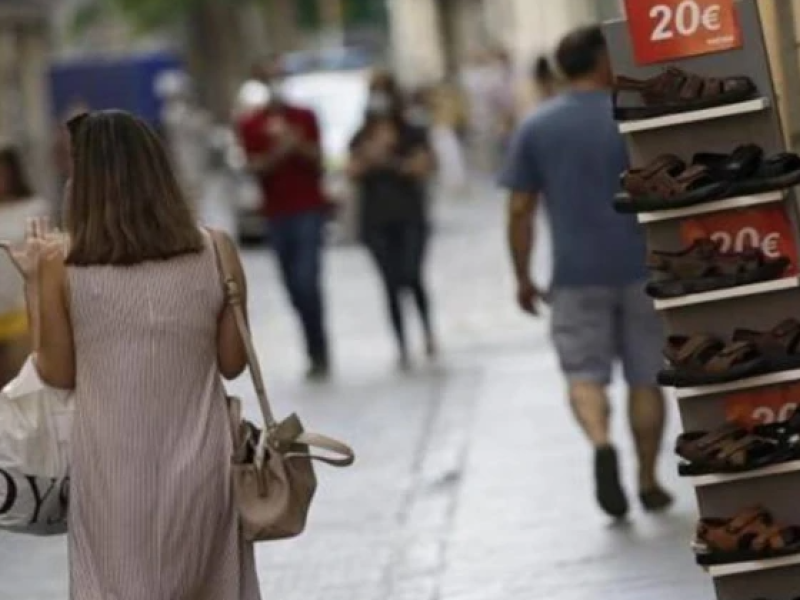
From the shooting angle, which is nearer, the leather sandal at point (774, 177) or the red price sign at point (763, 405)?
the leather sandal at point (774, 177)

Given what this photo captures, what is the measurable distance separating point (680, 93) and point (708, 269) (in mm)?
486

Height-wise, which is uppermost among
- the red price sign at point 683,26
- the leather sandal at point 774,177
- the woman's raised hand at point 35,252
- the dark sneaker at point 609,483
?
the red price sign at point 683,26

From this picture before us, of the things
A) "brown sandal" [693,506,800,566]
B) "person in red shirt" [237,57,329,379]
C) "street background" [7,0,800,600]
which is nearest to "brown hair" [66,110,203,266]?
"brown sandal" [693,506,800,566]

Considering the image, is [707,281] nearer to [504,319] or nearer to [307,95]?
[504,319]

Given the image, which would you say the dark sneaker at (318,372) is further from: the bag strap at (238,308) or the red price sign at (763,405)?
the bag strap at (238,308)

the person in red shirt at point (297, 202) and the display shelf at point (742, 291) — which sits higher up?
the display shelf at point (742, 291)

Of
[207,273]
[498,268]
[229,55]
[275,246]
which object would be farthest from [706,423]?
[229,55]

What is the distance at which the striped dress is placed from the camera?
740 centimetres

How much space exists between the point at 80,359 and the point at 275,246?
Result: 38.1 feet

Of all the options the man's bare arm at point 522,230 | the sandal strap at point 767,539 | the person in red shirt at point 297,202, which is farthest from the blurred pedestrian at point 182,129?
the sandal strap at point 767,539

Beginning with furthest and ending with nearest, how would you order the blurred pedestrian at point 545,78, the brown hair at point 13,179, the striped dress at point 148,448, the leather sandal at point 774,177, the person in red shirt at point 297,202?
the person in red shirt at point 297,202, the brown hair at point 13,179, the blurred pedestrian at point 545,78, the leather sandal at point 774,177, the striped dress at point 148,448

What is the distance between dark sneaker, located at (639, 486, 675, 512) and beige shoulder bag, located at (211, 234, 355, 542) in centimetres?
450

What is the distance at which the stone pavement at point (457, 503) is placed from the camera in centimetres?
1089

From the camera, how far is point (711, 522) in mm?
8297
